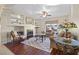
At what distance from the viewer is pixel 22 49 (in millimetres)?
2309

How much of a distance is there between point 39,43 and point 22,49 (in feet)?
0.89

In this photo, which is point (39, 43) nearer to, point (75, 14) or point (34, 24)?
point (34, 24)

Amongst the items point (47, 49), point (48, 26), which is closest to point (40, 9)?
point (48, 26)

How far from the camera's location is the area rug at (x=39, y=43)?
2.27 m

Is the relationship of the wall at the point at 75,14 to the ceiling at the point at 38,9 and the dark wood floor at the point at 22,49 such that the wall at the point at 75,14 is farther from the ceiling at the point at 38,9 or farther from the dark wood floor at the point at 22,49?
the dark wood floor at the point at 22,49

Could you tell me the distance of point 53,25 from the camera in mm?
2279

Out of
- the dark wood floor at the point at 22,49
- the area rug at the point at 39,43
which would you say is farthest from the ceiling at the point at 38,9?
the dark wood floor at the point at 22,49

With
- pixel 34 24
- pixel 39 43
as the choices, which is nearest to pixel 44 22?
pixel 34 24

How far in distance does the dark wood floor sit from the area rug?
→ 1.7 inches

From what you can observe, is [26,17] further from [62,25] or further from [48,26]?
[62,25]

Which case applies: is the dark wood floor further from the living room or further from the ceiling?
the ceiling

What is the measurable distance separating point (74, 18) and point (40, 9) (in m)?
0.51

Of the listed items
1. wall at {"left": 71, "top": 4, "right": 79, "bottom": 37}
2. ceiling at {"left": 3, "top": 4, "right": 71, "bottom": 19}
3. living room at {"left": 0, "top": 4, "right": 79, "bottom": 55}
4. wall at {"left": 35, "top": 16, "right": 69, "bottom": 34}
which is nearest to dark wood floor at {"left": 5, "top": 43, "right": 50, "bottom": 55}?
living room at {"left": 0, "top": 4, "right": 79, "bottom": 55}

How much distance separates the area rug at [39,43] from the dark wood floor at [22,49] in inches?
1.7
